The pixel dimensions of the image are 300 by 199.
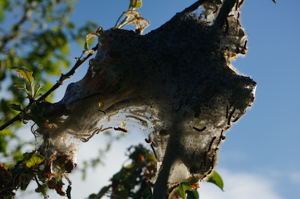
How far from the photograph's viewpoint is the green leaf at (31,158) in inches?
58.1

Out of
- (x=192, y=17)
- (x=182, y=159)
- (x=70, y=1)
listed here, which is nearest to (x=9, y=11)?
(x=70, y=1)

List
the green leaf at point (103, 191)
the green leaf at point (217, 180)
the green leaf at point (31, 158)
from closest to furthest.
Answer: the green leaf at point (31, 158) < the green leaf at point (217, 180) < the green leaf at point (103, 191)

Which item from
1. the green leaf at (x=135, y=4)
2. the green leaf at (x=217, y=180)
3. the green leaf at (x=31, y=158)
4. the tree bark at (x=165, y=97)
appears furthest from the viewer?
the green leaf at (x=217, y=180)

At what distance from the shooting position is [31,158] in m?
1.48

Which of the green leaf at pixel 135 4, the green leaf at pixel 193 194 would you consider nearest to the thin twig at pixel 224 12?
the green leaf at pixel 135 4

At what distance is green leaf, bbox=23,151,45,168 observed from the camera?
1476 mm

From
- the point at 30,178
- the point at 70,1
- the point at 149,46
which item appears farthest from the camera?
the point at 70,1

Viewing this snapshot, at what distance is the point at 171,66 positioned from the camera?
68.9 inches

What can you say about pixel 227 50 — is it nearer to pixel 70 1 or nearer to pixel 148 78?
pixel 148 78

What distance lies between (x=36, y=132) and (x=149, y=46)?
0.77 m

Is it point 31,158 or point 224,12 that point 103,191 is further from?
point 224,12

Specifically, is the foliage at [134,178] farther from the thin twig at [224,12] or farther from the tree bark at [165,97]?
the thin twig at [224,12]

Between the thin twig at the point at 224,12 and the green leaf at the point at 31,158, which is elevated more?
the thin twig at the point at 224,12

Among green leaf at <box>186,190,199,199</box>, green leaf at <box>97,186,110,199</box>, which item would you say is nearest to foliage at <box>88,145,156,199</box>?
green leaf at <box>97,186,110,199</box>
